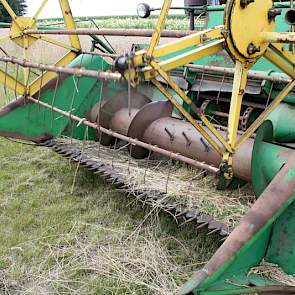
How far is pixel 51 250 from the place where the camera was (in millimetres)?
3227

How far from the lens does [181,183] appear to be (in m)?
3.62

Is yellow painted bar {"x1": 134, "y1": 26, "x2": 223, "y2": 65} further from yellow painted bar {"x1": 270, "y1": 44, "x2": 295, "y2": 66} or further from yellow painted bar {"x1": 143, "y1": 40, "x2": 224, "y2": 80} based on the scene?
yellow painted bar {"x1": 270, "y1": 44, "x2": 295, "y2": 66}

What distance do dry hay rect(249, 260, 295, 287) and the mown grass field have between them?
59 cm

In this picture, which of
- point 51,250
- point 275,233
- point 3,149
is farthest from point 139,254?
point 3,149

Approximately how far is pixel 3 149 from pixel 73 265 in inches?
105

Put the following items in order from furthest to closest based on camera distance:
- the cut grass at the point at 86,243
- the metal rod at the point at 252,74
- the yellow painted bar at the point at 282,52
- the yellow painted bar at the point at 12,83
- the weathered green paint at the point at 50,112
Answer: the weathered green paint at the point at 50,112, the yellow painted bar at the point at 12,83, the metal rod at the point at 252,74, the cut grass at the point at 86,243, the yellow painted bar at the point at 282,52

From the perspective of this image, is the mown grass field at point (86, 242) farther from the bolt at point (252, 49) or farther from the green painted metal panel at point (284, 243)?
the bolt at point (252, 49)

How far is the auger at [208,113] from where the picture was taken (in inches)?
89.4

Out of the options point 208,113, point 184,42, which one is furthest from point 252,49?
point 208,113

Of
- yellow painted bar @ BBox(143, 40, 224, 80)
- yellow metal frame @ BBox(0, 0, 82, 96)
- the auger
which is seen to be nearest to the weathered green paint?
the auger

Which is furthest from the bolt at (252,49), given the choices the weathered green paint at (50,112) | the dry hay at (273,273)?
the weathered green paint at (50,112)

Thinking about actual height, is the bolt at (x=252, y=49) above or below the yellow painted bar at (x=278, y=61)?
above

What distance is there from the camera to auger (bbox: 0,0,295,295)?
2271mm

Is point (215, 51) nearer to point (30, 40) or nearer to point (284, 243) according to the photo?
point (284, 243)
